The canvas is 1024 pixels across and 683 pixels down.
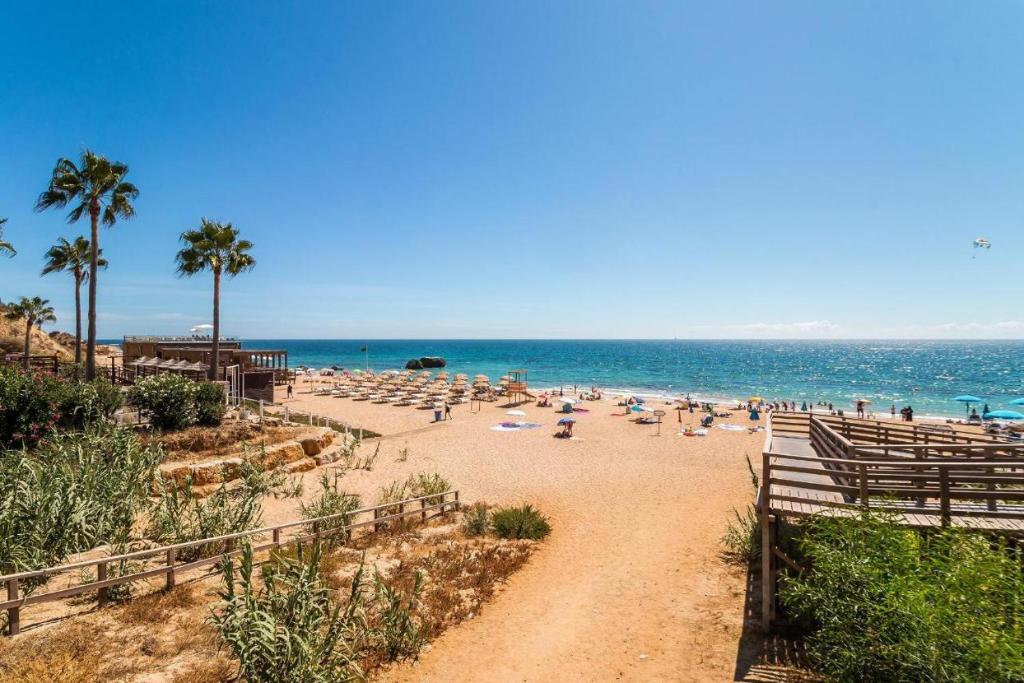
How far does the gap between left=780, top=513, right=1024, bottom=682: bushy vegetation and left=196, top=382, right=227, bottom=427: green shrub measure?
58.4 ft

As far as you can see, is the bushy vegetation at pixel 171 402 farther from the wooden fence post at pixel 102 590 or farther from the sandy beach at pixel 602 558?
the wooden fence post at pixel 102 590

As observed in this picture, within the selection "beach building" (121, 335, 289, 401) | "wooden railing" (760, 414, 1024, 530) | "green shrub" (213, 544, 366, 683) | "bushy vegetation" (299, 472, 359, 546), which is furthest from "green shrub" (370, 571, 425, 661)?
"beach building" (121, 335, 289, 401)

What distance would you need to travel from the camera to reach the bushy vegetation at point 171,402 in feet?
50.5

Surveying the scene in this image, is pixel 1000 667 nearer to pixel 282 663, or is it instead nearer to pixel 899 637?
pixel 899 637

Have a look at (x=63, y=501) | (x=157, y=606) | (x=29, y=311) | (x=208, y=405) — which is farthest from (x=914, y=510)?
(x=29, y=311)

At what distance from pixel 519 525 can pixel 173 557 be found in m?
7.09

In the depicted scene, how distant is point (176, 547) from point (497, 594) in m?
5.28

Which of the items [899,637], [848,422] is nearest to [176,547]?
[899,637]

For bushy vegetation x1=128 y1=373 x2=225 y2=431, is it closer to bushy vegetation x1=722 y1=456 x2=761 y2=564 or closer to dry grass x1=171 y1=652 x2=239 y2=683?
dry grass x1=171 y1=652 x2=239 y2=683

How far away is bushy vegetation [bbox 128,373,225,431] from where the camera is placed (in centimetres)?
1539

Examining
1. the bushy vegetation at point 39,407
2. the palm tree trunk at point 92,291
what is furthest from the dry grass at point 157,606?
the palm tree trunk at point 92,291

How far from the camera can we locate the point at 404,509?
42.0ft

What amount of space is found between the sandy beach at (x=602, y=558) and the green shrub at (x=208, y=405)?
5.37 metres

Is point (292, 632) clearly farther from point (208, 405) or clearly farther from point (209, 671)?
point (208, 405)
